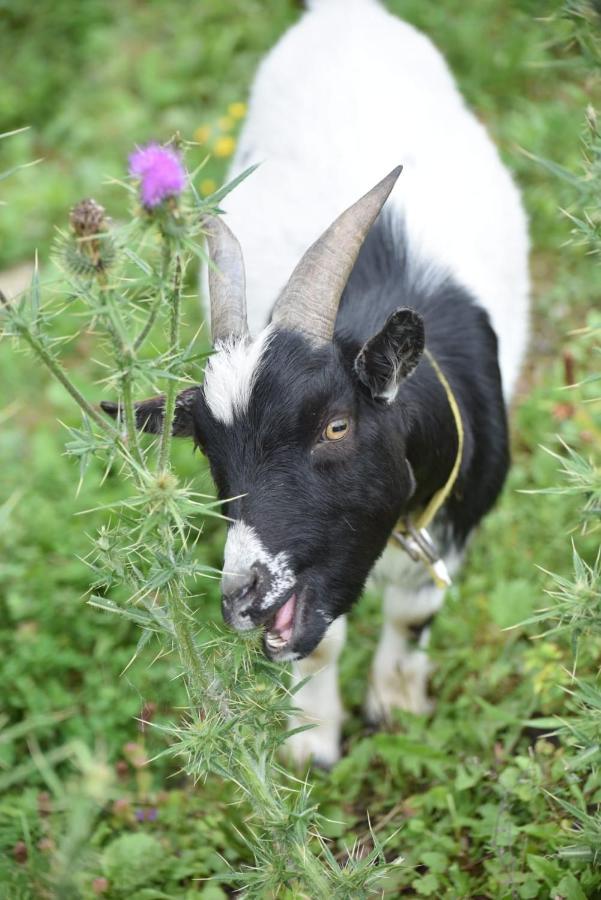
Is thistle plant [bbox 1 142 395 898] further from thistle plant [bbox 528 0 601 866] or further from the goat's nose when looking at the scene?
thistle plant [bbox 528 0 601 866]

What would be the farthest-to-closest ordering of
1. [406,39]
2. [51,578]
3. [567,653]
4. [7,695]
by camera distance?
[406,39] < [51,578] < [7,695] < [567,653]

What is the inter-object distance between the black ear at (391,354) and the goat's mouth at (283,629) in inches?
22.8

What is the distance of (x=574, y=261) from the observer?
520 centimetres

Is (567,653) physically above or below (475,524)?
below

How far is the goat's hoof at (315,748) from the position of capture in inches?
139

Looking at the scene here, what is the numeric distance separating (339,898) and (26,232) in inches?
178

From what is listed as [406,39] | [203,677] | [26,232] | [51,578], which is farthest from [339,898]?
[26,232]

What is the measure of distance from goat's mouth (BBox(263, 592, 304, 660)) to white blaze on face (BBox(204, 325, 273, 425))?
487 mm

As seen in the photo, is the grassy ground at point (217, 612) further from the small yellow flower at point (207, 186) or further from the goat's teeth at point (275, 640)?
the goat's teeth at point (275, 640)

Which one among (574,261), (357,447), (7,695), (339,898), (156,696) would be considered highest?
(357,447)

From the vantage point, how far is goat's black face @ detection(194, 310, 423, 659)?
247cm

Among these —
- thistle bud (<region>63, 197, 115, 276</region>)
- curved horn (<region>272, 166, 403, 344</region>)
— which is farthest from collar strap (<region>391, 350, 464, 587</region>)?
thistle bud (<region>63, 197, 115, 276</region>)

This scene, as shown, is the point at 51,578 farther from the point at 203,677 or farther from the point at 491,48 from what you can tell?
the point at 491,48

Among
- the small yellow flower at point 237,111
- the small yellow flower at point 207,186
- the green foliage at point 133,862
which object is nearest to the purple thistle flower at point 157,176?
the green foliage at point 133,862
